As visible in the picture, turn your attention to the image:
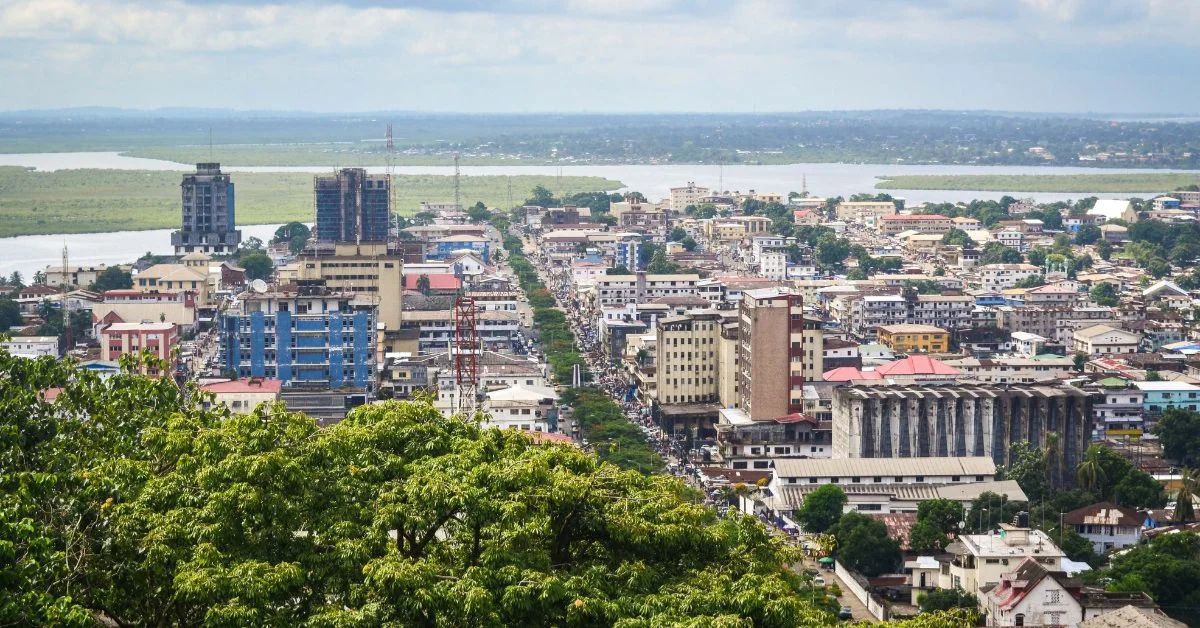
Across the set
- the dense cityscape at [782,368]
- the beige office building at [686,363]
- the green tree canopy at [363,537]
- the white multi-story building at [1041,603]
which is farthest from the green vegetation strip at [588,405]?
the green tree canopy at [363,537]

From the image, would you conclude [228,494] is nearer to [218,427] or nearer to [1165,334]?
[218,427]

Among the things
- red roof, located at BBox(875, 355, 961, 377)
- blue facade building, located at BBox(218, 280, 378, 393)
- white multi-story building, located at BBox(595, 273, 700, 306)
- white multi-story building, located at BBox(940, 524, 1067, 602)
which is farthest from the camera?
white multi-story building, located at BBox(595, 273, 700, 306)

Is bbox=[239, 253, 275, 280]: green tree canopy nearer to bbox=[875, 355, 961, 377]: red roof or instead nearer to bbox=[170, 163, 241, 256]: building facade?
bbox=[170, 163, 241, 256]: building facade

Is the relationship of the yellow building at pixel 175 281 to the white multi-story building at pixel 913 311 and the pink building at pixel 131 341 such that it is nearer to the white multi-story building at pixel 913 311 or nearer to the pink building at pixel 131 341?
the pink building at pixel 131 341

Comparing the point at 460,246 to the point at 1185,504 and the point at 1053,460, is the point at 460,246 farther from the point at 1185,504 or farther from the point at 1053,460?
the point at 1185,504

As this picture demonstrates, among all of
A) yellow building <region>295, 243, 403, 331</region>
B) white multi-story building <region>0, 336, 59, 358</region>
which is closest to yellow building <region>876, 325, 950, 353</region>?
yellow building <region>295, 243, 403, 331</region>

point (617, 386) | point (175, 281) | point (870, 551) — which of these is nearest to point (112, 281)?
point (175, 281)
